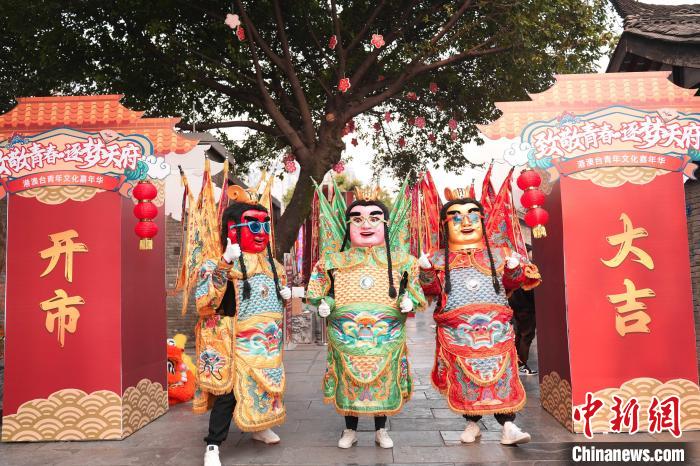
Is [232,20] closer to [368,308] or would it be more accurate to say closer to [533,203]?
[368,308]

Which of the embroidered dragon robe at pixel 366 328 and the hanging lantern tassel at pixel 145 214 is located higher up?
the hanging lantern tassel at pixel 145 214

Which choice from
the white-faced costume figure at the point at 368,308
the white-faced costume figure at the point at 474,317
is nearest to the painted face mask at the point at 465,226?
the white-faced costume figure at the point at 474,317

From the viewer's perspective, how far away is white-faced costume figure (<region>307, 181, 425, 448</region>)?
4.19 meters

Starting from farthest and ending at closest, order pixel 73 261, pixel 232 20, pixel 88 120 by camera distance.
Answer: pixel 232 20 → pixel 88 120 → pixel 73 261

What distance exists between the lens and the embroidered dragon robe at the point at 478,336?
4176 millimetres

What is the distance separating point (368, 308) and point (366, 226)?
0.64 meters

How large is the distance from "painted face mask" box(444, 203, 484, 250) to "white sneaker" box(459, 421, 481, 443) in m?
1.37

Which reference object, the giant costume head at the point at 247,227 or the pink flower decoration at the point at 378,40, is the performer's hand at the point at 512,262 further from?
the pink flower decoration at the point at 378,40

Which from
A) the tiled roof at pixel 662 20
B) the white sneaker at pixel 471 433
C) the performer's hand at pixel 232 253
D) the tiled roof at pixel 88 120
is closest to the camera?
the performer's hand at pixel 232 253

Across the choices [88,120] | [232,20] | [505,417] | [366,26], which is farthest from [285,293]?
[366,26]

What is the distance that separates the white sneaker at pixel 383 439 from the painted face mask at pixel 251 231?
65.7 inches

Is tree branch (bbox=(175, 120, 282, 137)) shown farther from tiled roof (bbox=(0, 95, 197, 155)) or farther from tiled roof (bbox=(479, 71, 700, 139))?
tiled roof (bbox=(479, 71, 700, 139))

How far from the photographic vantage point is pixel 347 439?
14.3ft

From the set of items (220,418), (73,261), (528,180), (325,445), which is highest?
(528,180)
